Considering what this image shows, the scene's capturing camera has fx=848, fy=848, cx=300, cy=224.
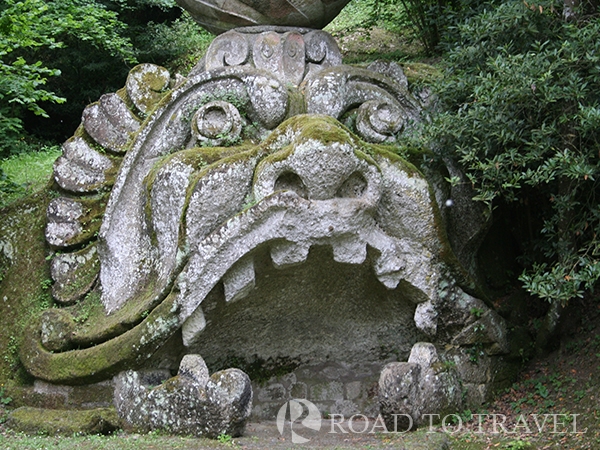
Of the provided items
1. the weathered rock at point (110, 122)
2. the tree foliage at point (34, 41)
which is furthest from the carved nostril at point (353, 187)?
the tree foliage at point (34, 41)

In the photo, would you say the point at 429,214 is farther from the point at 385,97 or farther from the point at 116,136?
the point at 116,136

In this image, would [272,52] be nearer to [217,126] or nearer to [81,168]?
[217,126]

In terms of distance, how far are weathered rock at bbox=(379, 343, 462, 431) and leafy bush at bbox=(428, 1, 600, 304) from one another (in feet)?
2.61

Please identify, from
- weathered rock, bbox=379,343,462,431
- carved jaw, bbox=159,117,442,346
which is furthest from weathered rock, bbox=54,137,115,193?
weathered rock, bbox=379,343,462,431

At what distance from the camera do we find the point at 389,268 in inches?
215

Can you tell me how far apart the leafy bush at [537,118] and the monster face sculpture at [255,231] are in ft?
1.44

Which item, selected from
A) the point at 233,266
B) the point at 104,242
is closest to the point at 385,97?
the point at 233,266

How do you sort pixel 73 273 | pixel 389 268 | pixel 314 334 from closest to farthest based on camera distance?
pixel 389 268 < pixel 73 273 < pixel 314 334

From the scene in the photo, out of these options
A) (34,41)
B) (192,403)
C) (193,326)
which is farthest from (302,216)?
(34,41)

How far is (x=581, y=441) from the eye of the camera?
5035mm

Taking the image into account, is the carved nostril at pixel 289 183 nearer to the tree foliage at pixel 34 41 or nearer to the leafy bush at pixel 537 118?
the leafy bush at pixel 537 118

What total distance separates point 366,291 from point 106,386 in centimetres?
183

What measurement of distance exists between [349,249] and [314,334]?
1002mm

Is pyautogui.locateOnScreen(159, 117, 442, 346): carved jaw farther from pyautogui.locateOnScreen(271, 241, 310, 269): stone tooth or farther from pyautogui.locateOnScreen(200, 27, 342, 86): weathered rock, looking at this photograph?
pyautogui.locateOnScreen(200, 27, 342, 86): weathered rock
